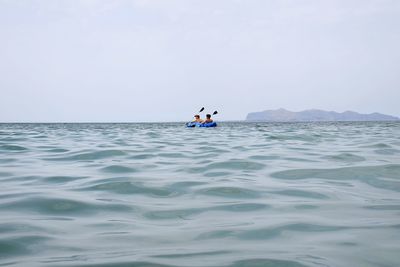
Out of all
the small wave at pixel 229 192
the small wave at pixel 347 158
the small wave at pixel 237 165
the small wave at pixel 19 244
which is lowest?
the small wave at pixel 19 244

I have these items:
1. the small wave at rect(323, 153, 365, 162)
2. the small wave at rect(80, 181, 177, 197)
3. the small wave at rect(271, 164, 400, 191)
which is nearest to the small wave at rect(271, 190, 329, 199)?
the small wave at rect(271, 164, 400, 191)

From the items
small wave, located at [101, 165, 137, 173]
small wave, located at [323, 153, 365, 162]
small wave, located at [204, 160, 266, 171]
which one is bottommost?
small wave, located at [101, 165, 137, 173]

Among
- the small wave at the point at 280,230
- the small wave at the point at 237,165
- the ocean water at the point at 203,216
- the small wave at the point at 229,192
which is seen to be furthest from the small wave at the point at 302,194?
the small wave at the point at 237,165

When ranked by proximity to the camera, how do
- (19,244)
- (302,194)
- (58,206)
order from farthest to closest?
(302,194) < (58,206) < (19,244)

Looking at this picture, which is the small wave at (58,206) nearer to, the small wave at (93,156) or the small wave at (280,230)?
the small wave at (280,230)

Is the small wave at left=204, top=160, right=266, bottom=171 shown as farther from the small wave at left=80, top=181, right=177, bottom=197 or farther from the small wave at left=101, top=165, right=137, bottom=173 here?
the small wave at left=80, top=181, right=177, bottom=197

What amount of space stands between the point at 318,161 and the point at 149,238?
19.7 feet

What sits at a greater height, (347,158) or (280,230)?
(347,158)

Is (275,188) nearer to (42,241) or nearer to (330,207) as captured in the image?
(330,207)

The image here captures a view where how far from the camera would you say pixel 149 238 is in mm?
3361

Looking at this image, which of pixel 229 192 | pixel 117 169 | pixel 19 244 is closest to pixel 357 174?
pixel 229 192

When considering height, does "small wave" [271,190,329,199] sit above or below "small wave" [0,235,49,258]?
above

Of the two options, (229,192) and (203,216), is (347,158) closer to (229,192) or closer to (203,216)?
(229,192)

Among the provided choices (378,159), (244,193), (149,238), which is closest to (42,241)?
(149,238)
